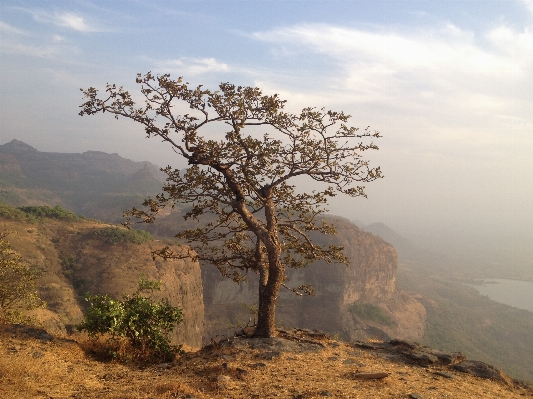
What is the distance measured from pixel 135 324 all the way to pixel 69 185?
157 metres

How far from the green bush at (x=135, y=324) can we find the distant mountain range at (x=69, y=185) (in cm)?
8433

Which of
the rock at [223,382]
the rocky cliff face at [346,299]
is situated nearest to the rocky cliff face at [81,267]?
the rocky cliff face at [346,299]

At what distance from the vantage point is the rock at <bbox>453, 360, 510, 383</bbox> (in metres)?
10.9

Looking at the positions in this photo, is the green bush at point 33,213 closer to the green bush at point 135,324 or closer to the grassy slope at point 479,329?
the green bush at point 135,324

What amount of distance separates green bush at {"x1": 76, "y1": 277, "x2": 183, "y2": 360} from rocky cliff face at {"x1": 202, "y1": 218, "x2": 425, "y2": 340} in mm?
44671

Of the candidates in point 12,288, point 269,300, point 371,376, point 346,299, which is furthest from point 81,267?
point 346,299

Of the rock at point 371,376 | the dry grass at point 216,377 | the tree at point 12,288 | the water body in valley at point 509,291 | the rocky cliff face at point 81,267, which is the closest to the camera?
the dry grass at point 216,377

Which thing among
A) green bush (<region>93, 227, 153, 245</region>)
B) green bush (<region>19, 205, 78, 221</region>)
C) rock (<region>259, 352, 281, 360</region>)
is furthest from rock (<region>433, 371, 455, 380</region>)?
green bush (<region>19, 205, 78, 221</region>)

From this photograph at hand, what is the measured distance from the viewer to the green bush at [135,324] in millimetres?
9898

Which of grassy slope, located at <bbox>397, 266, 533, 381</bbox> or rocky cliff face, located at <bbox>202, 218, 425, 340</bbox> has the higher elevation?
rocky cliff face, located at <bbox>202, 218, 425, 340</bbox>

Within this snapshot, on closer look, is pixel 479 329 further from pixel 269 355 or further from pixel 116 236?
pixel 269 355

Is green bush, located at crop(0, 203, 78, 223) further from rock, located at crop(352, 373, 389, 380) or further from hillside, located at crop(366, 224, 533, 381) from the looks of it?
hillside, located at crop(366, 224, 533, 381)

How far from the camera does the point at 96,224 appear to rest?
139 feet

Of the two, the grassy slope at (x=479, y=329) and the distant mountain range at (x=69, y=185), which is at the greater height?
the distant mountain range at (x=69, y=185)
